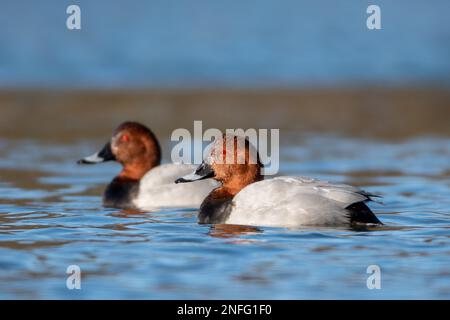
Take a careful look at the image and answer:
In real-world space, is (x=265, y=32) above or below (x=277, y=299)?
above

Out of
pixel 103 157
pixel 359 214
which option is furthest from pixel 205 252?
pixel 103 157

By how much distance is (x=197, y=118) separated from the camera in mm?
17062

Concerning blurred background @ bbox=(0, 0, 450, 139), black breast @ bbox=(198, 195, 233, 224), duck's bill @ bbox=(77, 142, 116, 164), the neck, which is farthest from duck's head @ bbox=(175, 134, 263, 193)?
blurred background @ bbox=(0, 0, 450, 139)

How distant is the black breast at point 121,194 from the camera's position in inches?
383

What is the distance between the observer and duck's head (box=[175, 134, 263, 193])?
840cm

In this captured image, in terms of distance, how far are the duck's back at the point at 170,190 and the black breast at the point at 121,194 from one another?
0.06m

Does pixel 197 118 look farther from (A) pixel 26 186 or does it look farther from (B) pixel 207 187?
(B) pixel 207 187

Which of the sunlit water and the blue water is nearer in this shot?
the sunlit water

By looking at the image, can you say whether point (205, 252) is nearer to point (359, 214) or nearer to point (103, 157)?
point (359, 214)

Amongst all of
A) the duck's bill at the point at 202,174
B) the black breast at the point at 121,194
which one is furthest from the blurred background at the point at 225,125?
the duck's bill at the point at 202,174

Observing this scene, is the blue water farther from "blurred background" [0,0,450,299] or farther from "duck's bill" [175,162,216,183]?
"duck's bill" [175,162,216,183]

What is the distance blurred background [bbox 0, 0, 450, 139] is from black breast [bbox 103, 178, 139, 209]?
5.83 m
